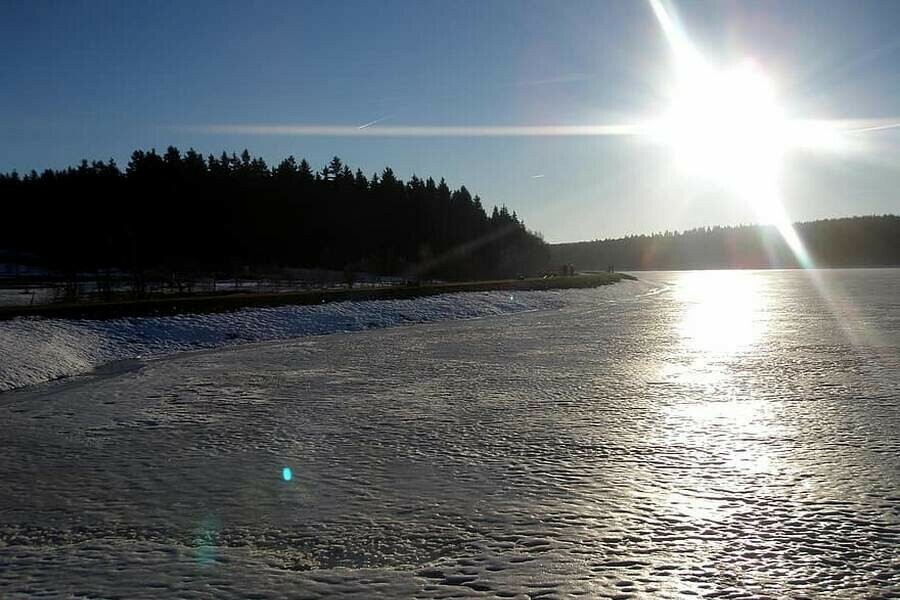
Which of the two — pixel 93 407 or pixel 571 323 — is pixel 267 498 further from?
pixel 571 323

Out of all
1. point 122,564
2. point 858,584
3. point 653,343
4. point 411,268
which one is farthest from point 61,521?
point 411,268

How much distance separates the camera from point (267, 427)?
1112 centimetres

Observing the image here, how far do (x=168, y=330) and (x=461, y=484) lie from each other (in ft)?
69.2

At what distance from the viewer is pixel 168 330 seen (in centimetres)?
2638

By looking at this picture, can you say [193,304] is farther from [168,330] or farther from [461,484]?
[461,484]

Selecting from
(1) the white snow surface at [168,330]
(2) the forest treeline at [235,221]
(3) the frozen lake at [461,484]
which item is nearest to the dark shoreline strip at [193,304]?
(1) the white snow surface at [168,330]

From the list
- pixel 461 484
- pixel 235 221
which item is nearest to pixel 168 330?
pixel 461 484

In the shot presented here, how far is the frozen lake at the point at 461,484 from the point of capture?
5.49 metres

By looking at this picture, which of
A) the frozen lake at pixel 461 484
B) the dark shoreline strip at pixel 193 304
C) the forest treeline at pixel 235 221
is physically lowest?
the frozen lake at pixel 461 484

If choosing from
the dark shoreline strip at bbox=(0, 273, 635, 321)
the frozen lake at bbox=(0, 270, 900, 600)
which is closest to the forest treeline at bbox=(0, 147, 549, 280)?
the dark shoreline strip at bbox=(0, 273, 635, 321)

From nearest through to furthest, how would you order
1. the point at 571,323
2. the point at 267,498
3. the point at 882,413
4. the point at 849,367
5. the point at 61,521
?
the point at 61,521, the point at 267,498, the point at 882,413, the point at 849,367, the point at 571,323

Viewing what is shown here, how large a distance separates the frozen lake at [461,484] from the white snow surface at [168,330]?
3061mm

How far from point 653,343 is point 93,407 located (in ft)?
50.3

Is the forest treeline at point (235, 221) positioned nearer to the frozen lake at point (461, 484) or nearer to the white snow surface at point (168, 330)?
the white snow surface at point (168, 330)
